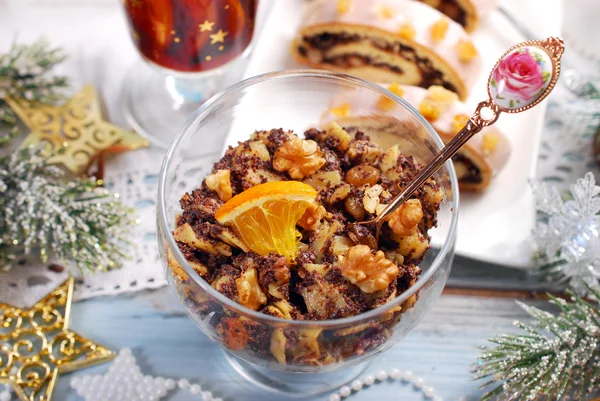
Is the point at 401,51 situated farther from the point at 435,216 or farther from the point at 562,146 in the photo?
the point at 435,216

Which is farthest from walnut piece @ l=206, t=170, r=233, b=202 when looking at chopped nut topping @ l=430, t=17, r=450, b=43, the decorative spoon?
chopped nut topping @ l=430, t=17, r=450, b=43

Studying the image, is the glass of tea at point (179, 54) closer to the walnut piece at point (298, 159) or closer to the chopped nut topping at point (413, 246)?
the walnut piece at point (298, 159)

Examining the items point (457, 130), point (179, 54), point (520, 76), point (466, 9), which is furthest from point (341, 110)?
point (466, 9)

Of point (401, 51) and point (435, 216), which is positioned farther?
point (401, 51)

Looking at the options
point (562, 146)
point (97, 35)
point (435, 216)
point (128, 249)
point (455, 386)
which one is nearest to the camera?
point (435, 216)

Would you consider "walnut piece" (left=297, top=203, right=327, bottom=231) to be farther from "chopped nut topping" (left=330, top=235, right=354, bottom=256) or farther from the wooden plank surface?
the wooden plank surface

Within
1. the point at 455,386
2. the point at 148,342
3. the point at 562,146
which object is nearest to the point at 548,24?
the point at 562,146
